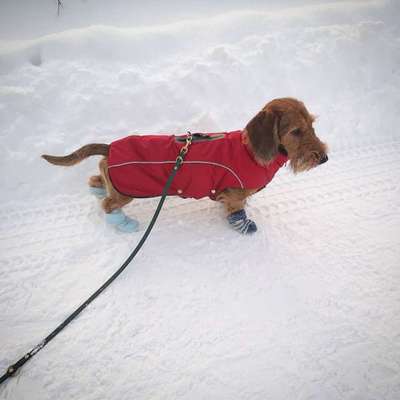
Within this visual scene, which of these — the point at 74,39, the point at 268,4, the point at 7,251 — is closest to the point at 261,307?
the point at 7,251

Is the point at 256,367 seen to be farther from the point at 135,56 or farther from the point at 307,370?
the point at 135,56

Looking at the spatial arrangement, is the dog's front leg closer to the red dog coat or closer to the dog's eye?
the red dog coat

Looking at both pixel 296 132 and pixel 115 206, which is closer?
pixel 296 132

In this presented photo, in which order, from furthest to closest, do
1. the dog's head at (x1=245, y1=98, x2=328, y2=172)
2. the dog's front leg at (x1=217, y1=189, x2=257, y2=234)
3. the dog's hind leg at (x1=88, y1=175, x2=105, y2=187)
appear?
the dog's hind leg at (x1=88, y1=175, x2=105, y2=187) < the dog's front leg at (x1=217, y1=189, x2=257, y2=234) < the dog's head at (x1=245, y1=98, x2=328, y2=172)

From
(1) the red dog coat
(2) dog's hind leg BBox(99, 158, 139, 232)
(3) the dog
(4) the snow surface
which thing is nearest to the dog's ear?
(3) the dog

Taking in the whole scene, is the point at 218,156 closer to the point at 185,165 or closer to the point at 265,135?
the point at 185,165

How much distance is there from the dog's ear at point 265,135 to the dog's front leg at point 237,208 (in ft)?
1.36

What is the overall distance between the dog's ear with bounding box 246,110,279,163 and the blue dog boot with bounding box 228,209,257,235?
610 mm

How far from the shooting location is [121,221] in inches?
97.3

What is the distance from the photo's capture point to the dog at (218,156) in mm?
2070

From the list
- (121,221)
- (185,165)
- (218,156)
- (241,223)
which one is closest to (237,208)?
(241,223)

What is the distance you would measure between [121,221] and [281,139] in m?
1.51

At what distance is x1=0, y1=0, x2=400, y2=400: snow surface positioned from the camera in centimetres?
181

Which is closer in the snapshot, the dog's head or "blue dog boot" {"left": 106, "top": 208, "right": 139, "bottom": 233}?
the dog's head
